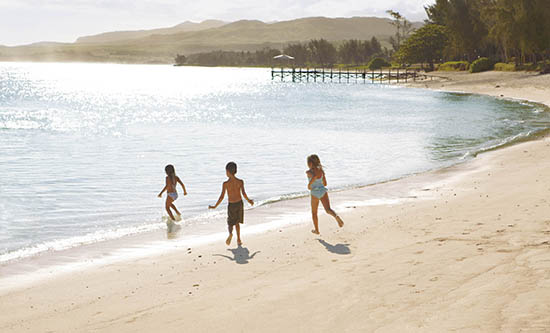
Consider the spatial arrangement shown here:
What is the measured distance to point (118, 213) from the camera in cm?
1542

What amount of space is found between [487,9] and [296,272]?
88656 millimetres

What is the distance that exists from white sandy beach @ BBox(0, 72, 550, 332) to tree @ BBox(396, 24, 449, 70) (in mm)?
112756

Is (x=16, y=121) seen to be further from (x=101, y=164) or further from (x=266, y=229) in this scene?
(x=266, y=229)

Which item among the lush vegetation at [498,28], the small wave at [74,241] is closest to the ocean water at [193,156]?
the small wave at [74,241]

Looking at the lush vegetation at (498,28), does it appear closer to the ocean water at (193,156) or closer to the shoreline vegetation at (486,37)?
the shoreline vegetation at (486,37)

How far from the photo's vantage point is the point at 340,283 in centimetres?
760

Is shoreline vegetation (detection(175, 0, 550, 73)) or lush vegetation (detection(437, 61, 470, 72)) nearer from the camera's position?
shoreline vegetation (detection(175, 0, 550, 73))

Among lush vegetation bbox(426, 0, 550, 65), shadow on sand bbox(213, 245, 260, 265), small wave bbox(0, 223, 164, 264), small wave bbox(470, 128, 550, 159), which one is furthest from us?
lush vegetation bbox(426, 0, 550, 65)

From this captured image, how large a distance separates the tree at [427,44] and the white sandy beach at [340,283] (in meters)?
113

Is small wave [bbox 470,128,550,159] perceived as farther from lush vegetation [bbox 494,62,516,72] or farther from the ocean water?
lush vegetation [bbox 494,62,516,72]

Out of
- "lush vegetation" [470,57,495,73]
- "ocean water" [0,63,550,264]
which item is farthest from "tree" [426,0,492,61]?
"ocean water" [0,63,550,264]

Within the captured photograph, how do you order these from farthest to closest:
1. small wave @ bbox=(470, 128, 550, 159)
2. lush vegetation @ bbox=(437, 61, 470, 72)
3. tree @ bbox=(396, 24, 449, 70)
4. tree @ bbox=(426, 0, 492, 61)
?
1. tree @ bbox=(396, 24, 449, 70)
2. lush vegetation @ bbox=(437, 61, 470, 72)
3. tree @ bbox=(426, 0, 492, 61)
4. small wave @ bbox=(470, 128, 550, 159)

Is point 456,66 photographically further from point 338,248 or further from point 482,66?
point 338,248

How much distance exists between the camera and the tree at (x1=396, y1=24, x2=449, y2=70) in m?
118
